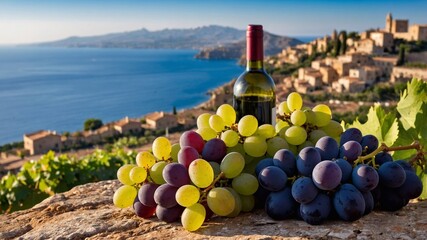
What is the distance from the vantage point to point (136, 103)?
5050 cm

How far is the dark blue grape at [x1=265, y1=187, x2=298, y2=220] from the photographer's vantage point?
3.32 ft

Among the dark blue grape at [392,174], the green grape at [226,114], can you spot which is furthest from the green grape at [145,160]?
the dark blue grape at [392,174]

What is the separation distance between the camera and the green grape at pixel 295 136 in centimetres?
117

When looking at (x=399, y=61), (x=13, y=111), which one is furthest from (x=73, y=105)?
(x=399, y=61)

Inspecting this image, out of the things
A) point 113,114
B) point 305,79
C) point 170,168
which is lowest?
point 113,114

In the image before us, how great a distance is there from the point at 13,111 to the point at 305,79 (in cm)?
3032

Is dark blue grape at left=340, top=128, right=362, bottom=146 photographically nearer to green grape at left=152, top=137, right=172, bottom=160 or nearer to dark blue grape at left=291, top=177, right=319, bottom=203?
dark blue grape at left=291, top=177, right=319, bottom=203

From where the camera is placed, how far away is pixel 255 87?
1.47 meters

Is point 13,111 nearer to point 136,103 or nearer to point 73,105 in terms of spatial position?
point 73,105

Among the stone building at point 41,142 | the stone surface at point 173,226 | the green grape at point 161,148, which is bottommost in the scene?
the stone building at point 41,142

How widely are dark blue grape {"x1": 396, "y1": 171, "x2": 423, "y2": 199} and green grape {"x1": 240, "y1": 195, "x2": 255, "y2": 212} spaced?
0.34 meters

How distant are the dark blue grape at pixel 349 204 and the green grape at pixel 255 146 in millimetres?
240

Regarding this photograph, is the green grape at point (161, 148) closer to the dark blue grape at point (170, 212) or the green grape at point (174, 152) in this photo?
the green grape at point (174, 152)

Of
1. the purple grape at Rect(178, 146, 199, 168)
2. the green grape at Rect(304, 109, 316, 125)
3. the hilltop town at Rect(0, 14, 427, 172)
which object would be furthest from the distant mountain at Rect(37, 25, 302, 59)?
the purple grape at Rect(178, 146, 199, 168)
